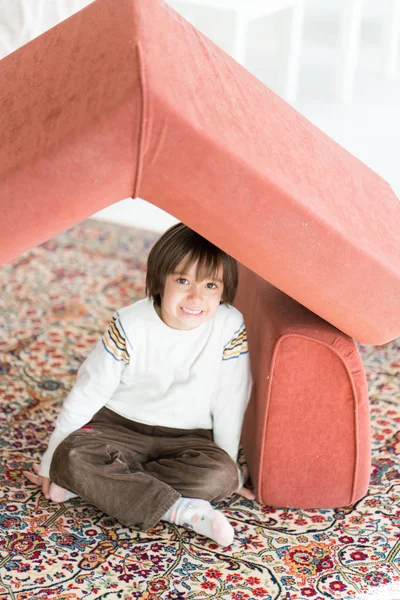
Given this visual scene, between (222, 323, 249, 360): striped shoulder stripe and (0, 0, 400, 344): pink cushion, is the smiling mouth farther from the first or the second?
(0, 0, 400, 344): pink cushion

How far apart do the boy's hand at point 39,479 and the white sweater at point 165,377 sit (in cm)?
2

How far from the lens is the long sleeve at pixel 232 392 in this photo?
193 cm

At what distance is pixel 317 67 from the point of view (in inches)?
223

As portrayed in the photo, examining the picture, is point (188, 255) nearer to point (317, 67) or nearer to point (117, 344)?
point (117, 344)

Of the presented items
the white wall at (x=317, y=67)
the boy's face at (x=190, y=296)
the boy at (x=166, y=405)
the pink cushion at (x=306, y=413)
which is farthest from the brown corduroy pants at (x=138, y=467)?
the white wall at (x=317, y=67)

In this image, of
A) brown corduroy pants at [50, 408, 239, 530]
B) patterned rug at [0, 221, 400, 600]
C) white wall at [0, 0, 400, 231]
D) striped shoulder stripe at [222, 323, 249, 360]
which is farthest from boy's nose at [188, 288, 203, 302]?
white wall at [0, 0, 400, 231]

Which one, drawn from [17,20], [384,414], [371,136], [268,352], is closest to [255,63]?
[371,136]

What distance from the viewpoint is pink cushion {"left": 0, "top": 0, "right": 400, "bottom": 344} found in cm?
144

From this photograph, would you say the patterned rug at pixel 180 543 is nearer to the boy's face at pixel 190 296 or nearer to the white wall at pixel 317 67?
the boy's face at pixel 190 296

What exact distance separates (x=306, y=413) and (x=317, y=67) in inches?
165

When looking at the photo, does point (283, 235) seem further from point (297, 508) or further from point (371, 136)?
point (371, 136)

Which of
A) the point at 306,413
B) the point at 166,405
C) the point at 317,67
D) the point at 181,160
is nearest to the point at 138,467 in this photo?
the point at 166,405

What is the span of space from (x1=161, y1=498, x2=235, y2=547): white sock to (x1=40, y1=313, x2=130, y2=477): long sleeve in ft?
0.87

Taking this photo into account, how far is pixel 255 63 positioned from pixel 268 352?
390 cm
